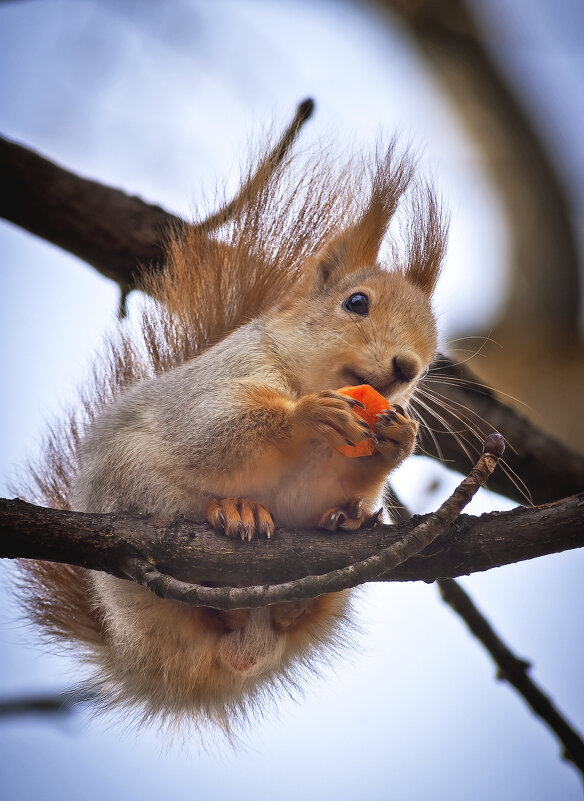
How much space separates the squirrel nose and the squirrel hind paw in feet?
1.46

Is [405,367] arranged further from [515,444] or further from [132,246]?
[132,246]

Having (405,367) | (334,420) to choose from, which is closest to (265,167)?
(405,367)

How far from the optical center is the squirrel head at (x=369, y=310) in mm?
1774

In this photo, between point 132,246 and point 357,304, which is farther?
point 132,246

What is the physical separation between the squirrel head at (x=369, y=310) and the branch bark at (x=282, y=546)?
0.40m

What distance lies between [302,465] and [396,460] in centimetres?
23

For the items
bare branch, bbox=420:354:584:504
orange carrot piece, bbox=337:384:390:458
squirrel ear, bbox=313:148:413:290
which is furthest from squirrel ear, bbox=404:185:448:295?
orange carrot piece, bbox=337:384:390:458

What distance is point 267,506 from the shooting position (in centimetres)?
174

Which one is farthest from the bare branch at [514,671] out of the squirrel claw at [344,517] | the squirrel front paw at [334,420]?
the squirrel front paw at [334,420]

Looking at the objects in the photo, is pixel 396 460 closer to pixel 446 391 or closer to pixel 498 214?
pixel 446 391

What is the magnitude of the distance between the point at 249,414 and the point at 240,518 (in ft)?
0.84

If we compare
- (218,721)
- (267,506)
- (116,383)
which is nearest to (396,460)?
(267,506)

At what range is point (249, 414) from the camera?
172cm

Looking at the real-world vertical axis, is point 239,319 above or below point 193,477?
above
